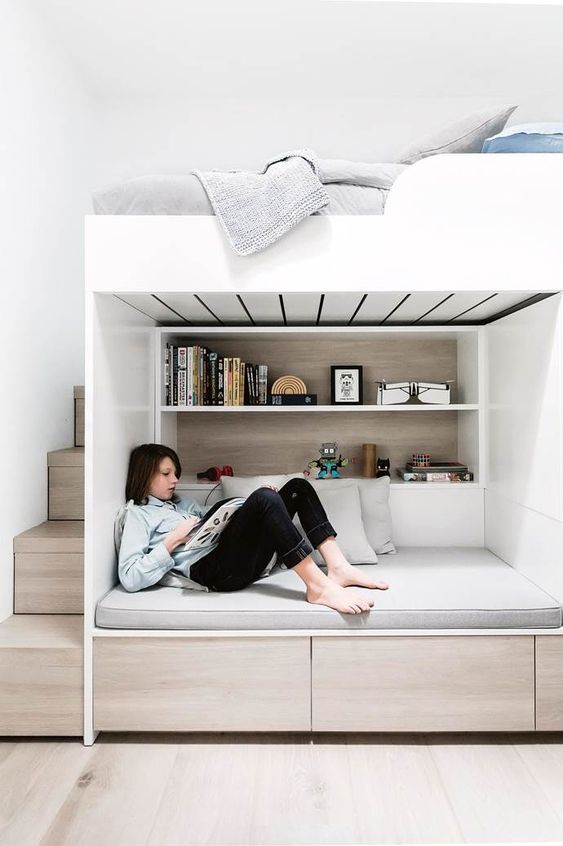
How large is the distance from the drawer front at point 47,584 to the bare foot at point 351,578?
929 millimetres

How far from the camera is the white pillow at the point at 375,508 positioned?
9.27ft

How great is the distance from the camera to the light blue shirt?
7.48 ft

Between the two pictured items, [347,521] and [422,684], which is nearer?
[422,684]

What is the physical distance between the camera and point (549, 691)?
213 centimetres

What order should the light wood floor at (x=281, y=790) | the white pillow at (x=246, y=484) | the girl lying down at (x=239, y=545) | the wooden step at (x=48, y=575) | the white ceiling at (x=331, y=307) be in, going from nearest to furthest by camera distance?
the light wood floor at (x=281, y=790) < the girl lying down at (x=239, y=545) < the white ceiling at (x=331, y=307) < the wooden step at (x=48, y=575) < the white pillow at (x=246, y=484)

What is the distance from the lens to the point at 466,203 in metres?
2.12

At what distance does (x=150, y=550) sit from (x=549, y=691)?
4.52 ft

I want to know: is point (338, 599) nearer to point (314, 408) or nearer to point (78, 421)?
point (314, 408)

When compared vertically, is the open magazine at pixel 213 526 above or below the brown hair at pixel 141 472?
below

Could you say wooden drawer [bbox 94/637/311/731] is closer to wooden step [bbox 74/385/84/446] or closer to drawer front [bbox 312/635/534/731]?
drawer front [bbox 312/635/534/731]

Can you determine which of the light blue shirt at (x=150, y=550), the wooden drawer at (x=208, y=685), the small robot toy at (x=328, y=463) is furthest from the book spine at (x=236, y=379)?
the wooden drawer at (x=208, y=685)

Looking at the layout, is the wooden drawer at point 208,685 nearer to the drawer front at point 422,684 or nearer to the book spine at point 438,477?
the drawer front at point 422,684

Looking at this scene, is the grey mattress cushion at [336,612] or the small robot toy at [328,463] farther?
the small robot toy at [328,463]

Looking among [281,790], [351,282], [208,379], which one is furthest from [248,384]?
[281,790]
